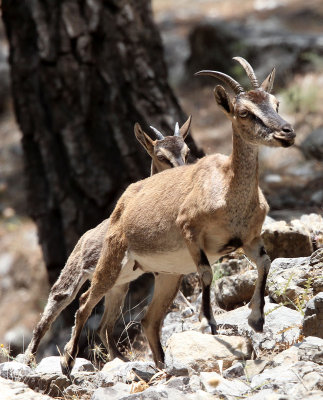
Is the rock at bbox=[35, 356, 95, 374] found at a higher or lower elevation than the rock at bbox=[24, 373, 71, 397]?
lower

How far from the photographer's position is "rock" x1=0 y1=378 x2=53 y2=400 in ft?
18.7

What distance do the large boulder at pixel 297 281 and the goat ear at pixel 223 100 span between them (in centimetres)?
150

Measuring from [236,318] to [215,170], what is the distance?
134 cm

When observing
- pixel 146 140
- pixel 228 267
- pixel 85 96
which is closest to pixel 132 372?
pixel 228 267

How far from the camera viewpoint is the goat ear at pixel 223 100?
6211mm

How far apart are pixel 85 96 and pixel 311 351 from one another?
643 centimetres

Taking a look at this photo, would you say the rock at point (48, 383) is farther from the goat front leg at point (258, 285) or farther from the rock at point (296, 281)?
the rock at point (296, 281)

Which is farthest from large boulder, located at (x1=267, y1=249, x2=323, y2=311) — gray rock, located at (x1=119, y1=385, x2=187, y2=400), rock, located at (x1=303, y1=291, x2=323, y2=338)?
gray rock, located at (x1=119, y1=385, x2=187, y2=400)

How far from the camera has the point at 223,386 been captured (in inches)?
204

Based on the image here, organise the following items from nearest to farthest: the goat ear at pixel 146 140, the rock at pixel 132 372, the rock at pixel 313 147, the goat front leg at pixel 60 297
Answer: the rock at pixel 132 372 < the goat front leg at pixel 60 297 < the goat ear at pixel 146 140 < the rock at pixel 313 147

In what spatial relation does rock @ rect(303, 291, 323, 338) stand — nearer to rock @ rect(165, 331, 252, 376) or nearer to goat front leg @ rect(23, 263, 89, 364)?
rock @ rect(165, 331, 252, 376)

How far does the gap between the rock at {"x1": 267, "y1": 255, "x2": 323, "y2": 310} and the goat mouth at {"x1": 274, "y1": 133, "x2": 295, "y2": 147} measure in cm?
138

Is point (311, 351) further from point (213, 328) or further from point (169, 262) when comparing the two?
point (169, 262)

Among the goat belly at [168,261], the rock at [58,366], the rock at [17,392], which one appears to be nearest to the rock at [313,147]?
the goat belly at [168,261]
